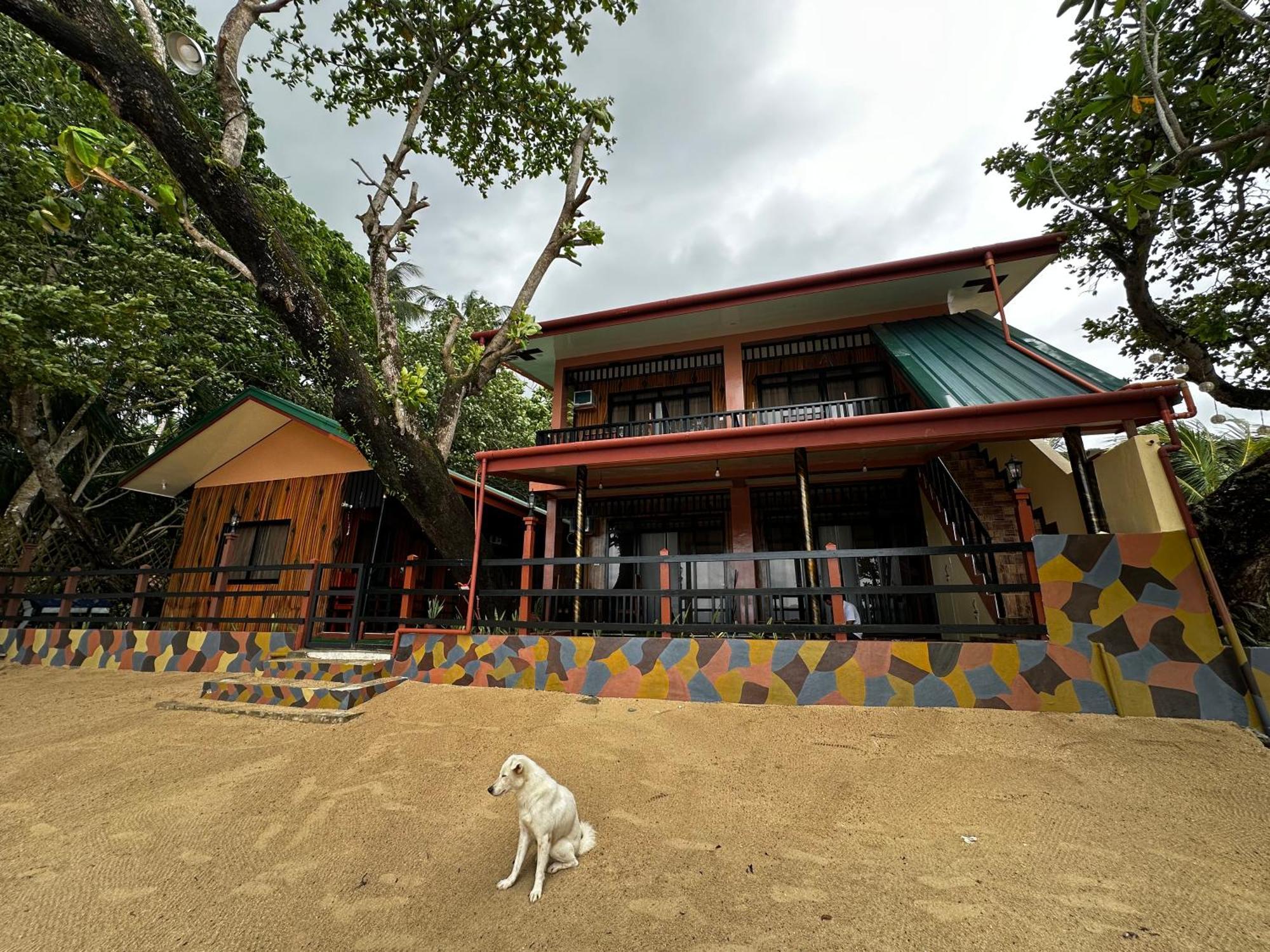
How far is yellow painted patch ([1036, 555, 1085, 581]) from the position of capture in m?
4.23

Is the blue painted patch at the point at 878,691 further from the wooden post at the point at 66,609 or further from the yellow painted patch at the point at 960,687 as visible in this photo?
the wooden post at the point at 66,609

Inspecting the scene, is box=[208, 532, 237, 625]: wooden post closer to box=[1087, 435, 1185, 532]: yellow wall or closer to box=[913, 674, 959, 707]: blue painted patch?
box=[913, 674, 959, 707]: blue painted patch

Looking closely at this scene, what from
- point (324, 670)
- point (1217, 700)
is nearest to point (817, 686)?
point (1217, 700)

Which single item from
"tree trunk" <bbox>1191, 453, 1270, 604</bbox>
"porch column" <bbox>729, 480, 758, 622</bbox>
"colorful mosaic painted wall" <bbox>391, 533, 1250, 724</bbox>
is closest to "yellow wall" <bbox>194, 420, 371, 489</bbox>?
"porch column" <bbox>729, 480, 758, 622</bbox>

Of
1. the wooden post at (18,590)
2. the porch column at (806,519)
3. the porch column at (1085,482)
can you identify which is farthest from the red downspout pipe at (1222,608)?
the wooden post at (18,590)

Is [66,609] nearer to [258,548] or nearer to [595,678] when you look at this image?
[258,548]

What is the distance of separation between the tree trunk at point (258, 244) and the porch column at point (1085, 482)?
745 cm

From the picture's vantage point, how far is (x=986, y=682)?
420 cm

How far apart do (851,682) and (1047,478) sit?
5.25m

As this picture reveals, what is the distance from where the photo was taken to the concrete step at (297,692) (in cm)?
472

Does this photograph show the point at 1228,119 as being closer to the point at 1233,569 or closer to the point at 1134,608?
the point at 1134,608

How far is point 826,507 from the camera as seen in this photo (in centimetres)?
934

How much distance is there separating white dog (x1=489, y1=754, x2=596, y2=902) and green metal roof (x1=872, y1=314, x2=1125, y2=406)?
5859mm

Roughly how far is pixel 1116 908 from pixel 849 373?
28.5ft
